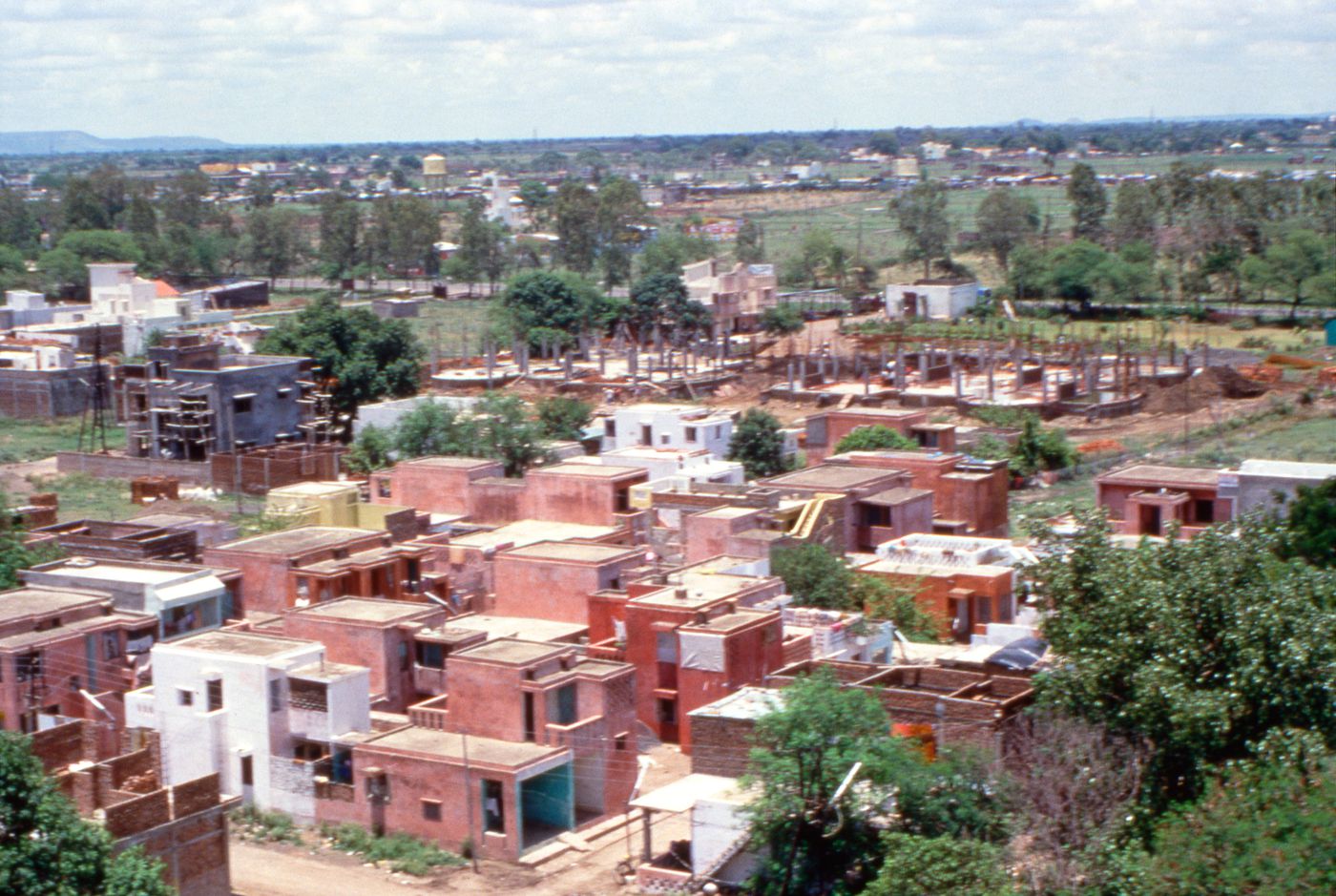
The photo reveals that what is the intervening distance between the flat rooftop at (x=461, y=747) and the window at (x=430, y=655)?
1.53m

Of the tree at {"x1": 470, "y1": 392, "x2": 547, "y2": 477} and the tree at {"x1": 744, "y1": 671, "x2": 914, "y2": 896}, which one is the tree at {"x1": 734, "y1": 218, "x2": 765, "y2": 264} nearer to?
the tree at {"x1": 470, "y1": 392, "x2": 547, "y2": 477}

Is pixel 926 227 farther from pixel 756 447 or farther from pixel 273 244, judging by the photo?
pixel 756 447

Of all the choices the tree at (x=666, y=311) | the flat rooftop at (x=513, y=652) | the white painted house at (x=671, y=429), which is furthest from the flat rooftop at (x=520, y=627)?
the tree at (x=666, y=311)

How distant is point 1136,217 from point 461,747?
190ft

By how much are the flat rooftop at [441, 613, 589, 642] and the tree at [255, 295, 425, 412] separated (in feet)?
62.7

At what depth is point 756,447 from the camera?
1286 inches

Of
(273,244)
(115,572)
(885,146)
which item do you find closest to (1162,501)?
(115,572)

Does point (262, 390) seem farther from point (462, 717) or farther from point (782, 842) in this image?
point (782, 842)

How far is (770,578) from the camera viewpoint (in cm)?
2056

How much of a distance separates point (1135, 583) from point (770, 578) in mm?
6853

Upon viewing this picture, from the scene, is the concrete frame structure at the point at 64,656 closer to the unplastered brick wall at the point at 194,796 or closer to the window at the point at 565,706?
the unplastered brick wall at the point at 194,796

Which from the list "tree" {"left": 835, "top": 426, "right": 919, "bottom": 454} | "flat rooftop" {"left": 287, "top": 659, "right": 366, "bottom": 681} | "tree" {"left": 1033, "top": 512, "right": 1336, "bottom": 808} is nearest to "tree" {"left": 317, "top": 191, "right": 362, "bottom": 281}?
"tree" {"left": 835, "top": 426, "right": 919, "bottom": 454}

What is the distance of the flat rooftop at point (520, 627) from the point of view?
64.8 ft

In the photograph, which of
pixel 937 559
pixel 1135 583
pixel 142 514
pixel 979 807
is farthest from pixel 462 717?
pixel 142 514
